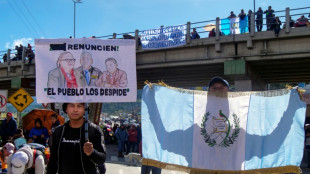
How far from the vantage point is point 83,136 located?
3699 millimetres

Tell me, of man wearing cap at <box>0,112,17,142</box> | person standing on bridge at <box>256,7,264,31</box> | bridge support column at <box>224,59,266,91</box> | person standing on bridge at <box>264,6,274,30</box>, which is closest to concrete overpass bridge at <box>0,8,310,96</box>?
bridge support column at <box>224,59,266,91</box>

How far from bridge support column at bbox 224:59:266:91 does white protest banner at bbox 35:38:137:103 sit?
15707 millimetres

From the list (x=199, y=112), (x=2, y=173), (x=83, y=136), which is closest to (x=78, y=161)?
(x=83, y=136)

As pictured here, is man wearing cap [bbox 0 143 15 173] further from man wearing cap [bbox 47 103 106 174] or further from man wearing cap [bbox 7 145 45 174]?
man wearing cap [bbox 47 103 106 174]

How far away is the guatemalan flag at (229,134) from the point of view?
4824 millimetres

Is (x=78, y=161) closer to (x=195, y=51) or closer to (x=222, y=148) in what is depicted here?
(x=222, y=148)

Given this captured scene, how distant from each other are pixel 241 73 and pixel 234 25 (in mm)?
2604

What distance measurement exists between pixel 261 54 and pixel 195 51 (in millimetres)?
3826

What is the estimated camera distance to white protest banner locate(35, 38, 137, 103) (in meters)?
4.05

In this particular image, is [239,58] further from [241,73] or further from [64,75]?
[64,75]

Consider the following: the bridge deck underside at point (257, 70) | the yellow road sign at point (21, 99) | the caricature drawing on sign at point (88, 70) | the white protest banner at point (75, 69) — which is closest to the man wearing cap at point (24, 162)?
the white protest banner at point (75, 69)

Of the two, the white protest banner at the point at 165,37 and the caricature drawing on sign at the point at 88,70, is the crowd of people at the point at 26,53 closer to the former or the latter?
the white protest banner at the point at 165,37

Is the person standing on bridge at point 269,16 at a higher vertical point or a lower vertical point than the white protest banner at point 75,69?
higher

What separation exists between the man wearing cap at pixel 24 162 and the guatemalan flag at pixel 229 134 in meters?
1.71
